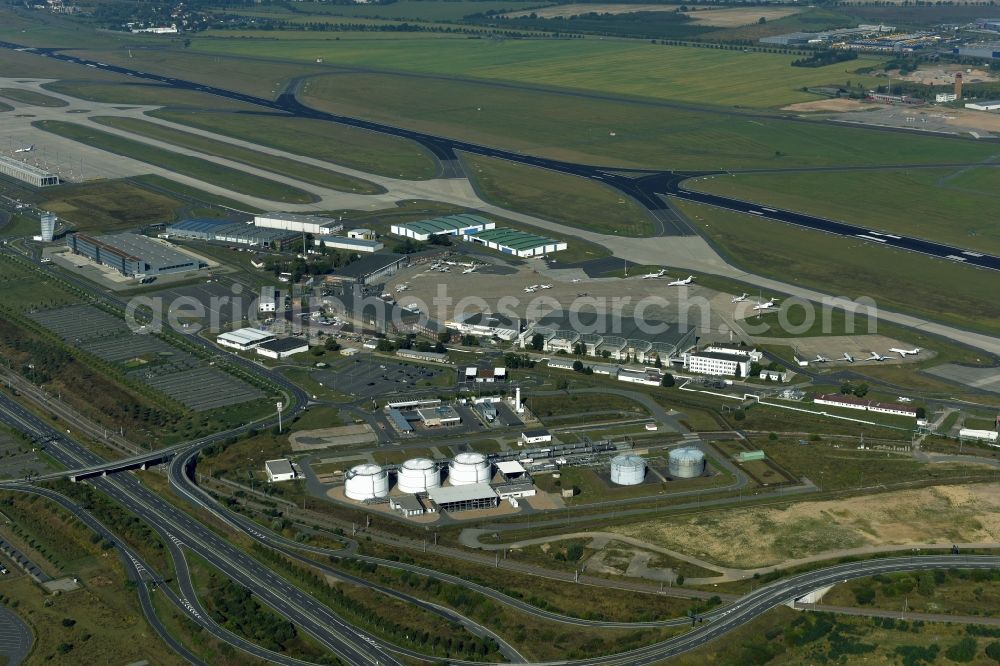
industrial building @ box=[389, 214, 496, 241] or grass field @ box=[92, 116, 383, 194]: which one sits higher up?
grass field @ box=[92, 116, 383, 194]

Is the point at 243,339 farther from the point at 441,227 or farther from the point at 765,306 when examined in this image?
the point at 765,306

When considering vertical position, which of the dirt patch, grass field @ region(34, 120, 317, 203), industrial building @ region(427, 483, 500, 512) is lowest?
the dirt patch

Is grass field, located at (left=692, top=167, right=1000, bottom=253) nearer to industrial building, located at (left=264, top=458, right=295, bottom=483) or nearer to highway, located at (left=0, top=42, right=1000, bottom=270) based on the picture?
highway, located at (left=0, top=42, right=1000, bottom=270)

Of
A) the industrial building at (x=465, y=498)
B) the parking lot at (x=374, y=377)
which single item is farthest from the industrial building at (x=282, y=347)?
the industrial building at (x=465, y=498)

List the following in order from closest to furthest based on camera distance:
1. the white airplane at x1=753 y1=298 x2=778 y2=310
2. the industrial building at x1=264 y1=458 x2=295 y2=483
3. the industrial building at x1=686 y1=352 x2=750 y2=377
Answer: the industrial building at x1=264 y1=458 x2=295 y2=483, the industrial building at x1=686 y1=352 x2=750 y2=377, the white airplane at x1=753 y1=298 x2=778 y2=310

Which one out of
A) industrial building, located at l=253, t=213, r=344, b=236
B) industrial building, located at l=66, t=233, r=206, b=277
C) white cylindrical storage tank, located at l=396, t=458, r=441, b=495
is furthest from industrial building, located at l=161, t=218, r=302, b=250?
white cylindrical storage tank, located at l=396, t=458, r=441, b=495

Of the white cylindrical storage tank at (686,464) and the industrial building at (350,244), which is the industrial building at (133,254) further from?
the white cylindrical storage tank at (686,464)
